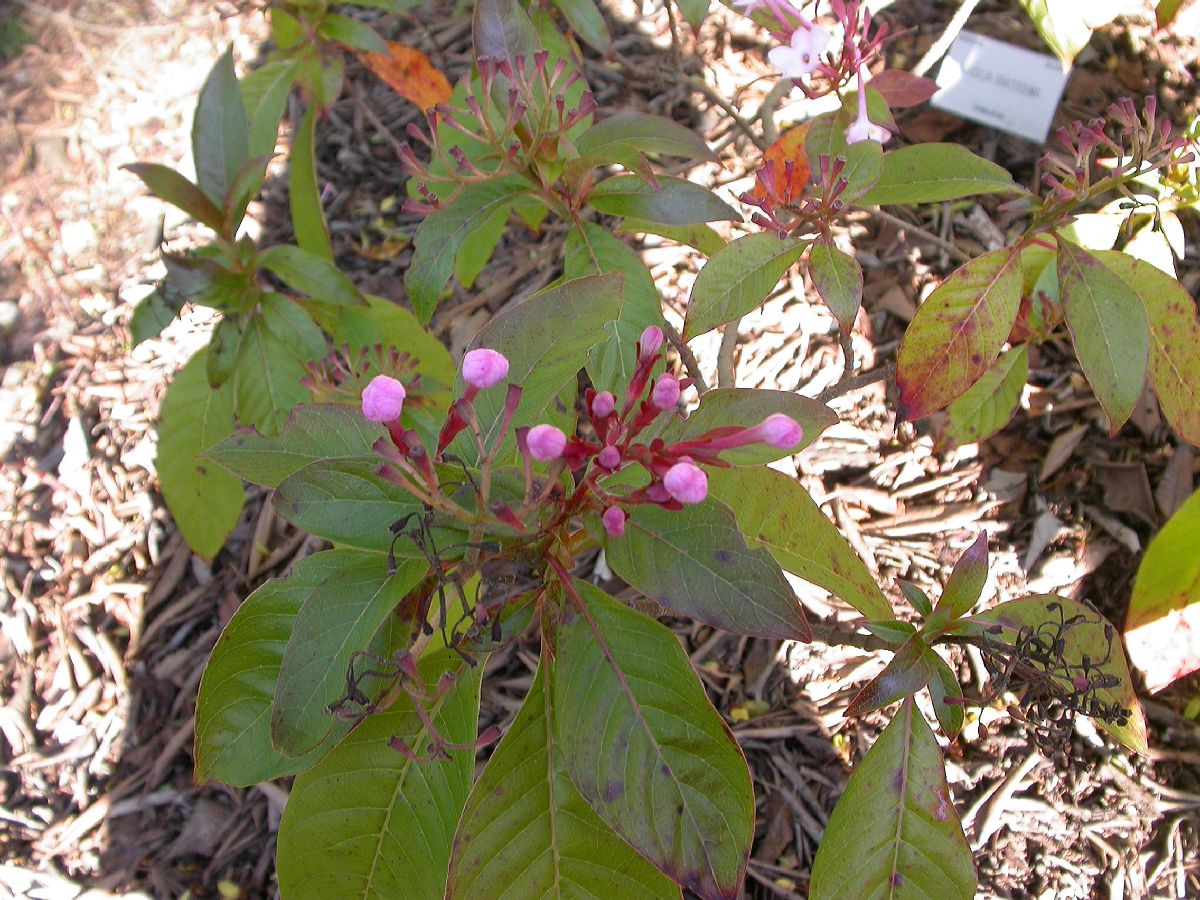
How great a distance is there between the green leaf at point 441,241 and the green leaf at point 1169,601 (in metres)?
1.41

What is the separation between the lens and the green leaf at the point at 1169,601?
1.76 meters

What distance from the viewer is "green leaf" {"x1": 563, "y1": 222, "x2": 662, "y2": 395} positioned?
152 cm

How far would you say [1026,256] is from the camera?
186 centimetres

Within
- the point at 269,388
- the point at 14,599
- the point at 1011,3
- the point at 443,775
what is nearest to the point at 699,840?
the point at 443,775

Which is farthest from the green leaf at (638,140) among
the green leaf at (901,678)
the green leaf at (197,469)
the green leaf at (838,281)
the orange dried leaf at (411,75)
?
the green leaf at (197,469)

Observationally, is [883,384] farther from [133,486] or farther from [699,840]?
[133,486]

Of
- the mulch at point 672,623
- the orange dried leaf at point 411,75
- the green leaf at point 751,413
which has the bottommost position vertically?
the mulch at point 672,623

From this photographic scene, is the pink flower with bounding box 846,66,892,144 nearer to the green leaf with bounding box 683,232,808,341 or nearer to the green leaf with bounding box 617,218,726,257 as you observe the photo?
the green leaf with bounding box 683,232,808,341

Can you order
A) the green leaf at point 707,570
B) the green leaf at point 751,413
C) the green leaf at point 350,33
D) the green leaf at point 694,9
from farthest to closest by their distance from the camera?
the green leaf at point 350,33 → the green leaf at point 694,9 → the green leaf at point 751,413 → the green leaf at point 707,570

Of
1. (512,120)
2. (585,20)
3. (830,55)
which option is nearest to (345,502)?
(512,120)

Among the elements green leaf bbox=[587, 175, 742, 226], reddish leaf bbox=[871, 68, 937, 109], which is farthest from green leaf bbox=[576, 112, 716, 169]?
reddish leaf bbox=[871, 68, 937, 109]

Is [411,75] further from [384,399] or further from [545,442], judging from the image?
[545,442]

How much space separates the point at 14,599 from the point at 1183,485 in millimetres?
3024

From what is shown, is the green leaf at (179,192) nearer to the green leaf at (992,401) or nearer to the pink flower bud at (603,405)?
the pink flower bud at (603,405)
